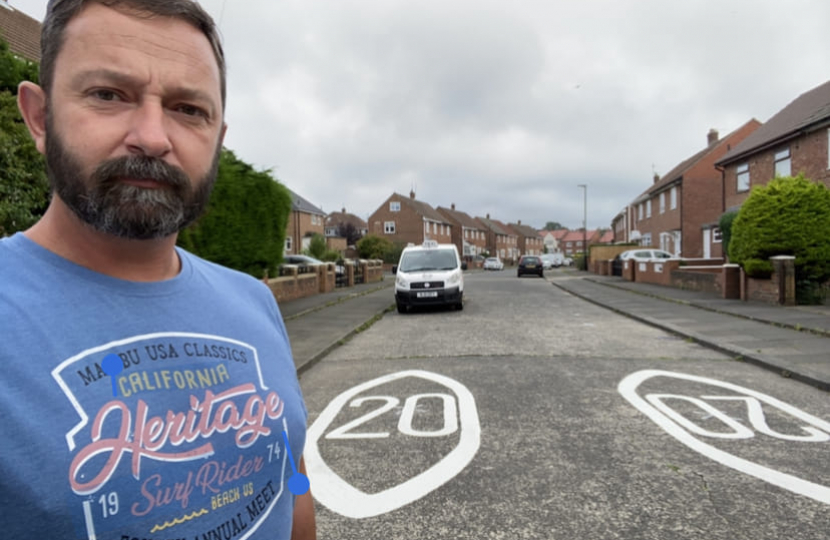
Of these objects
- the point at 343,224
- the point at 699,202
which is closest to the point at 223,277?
the point at 699,202

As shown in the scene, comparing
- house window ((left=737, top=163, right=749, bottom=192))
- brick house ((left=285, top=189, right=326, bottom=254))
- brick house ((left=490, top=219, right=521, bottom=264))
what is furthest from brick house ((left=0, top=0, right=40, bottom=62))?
brick house ((left=490, top=219, right=521, bottom=264))

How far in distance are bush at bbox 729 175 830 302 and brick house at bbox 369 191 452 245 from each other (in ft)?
168

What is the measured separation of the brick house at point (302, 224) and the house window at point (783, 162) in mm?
33077

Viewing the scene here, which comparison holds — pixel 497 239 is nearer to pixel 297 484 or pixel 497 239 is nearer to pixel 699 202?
pixel 699 202

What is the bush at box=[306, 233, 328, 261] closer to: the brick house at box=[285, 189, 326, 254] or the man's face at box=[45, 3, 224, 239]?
the brick house at box=[285, 189, 326, 254]

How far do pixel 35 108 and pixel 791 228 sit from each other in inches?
647

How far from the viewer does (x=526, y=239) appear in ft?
368

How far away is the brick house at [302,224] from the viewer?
160 ft

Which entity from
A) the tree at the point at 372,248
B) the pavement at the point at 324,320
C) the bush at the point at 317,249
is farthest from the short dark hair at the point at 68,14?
the tree at the point at 372,248

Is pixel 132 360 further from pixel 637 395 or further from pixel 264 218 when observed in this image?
pixel 264 218

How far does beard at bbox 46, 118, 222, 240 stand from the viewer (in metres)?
1.01

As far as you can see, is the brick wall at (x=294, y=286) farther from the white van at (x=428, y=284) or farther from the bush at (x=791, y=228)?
the bush at (x=791, y=228)

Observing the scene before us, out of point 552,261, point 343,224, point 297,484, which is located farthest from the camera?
point 552,261

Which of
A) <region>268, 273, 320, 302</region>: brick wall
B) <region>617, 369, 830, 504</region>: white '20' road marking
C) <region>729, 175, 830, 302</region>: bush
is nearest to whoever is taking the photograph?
<region>617, 369, 830, 504</region>: white '20' road marking
